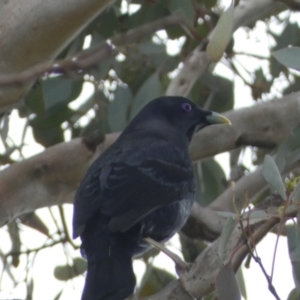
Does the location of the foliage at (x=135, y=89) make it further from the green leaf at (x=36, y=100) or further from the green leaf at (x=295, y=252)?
the green leaf at (x=295, y=252)

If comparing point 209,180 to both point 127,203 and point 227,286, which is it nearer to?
point 127,203

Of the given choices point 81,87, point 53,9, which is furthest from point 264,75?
point 53,9

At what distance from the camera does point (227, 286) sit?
222 centimetres

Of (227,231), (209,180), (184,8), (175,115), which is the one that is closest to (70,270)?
(209,180)

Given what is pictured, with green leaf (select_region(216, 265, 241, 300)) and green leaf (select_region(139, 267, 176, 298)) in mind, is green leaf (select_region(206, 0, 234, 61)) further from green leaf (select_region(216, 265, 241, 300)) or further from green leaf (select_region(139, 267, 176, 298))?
green leaf (select_region(139, 267, 176, 298))

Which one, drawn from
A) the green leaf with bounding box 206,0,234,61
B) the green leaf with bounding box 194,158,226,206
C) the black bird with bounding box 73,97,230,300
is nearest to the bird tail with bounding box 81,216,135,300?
the black bird with bounding box 73,97,230,300

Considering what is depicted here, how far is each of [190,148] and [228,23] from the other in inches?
44.1

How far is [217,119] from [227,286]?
156 centimetres

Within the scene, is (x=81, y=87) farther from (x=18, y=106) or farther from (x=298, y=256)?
(x=298, y=256)

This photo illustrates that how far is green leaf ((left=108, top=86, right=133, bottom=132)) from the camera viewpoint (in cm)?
385

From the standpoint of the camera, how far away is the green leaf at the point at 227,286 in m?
2.21

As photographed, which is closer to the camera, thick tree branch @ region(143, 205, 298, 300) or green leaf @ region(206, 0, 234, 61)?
thick tree branch @ region(143, 205, 298, 300)

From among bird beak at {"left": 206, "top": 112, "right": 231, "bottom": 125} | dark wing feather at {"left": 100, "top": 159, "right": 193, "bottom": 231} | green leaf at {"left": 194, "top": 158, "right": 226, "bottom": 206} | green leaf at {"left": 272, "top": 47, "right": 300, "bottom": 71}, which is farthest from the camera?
green leaf at {"left": 194, "top": 158, "right": 226, "bottom": 206}

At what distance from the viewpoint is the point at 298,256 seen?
217 centimetres
